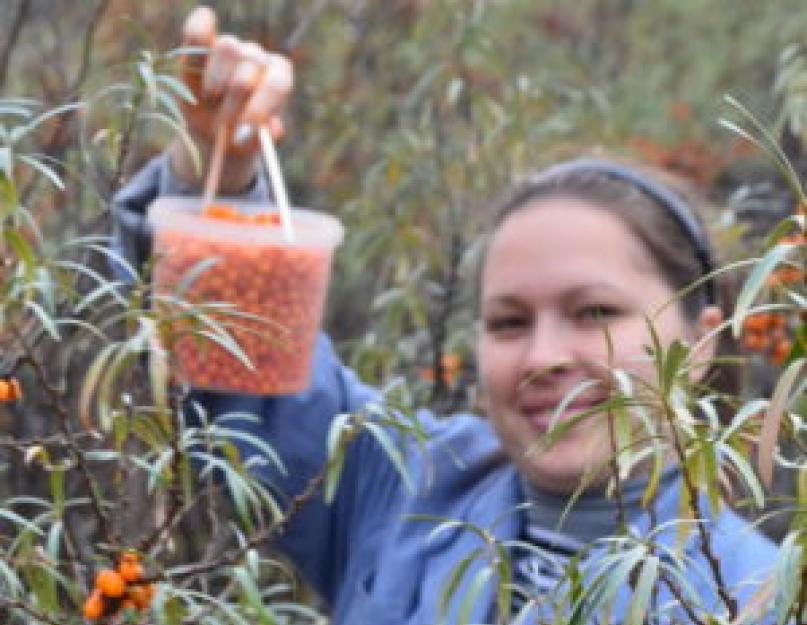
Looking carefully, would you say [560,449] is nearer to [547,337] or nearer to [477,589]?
[547,337]

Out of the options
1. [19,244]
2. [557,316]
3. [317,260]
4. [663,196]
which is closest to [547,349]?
[557,316]

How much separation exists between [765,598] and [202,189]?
117 centimetres

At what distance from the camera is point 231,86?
1890mm

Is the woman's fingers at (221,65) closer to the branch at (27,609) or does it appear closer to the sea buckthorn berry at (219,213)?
the sea buckthorn berry at (219,213)

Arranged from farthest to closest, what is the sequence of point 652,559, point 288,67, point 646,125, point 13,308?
point 646,125
point 288,67
point 13,308
point 652,559

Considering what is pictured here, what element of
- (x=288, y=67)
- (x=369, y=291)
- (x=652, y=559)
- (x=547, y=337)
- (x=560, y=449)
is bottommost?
(x=369, y=291)

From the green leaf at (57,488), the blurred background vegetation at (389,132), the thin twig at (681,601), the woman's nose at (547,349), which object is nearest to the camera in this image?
the thin twig at (681,601)

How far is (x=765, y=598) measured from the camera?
1034mm

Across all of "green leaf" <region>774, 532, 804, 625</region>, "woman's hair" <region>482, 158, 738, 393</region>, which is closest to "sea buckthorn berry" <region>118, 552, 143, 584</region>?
"green leaf" <region>774, 532, 804, 625</region>

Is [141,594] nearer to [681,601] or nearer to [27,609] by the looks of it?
[27,609]

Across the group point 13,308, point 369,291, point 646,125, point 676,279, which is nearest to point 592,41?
point 646,125

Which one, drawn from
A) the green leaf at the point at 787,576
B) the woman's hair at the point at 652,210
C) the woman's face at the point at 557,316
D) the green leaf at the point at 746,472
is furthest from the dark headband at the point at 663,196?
the green leaf at the point at 787,576

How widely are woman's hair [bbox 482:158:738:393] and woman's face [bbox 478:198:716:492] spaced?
0.02 metres

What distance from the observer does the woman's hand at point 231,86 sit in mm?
1873
